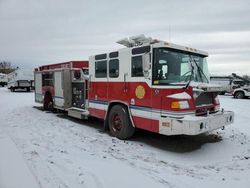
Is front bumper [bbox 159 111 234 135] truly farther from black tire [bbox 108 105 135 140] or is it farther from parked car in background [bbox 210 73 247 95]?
parked car in background [bbox 210 73 247 95]

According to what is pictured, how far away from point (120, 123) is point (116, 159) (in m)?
2.02

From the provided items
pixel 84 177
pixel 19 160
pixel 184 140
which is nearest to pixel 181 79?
pixel 184 140

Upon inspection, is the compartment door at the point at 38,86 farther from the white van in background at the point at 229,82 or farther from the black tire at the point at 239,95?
the white van in background at the point at 229,82

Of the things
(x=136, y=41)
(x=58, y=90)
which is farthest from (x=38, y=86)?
(x=136, y=41)

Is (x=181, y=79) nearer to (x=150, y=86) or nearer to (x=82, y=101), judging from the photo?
(x=150, y=86)

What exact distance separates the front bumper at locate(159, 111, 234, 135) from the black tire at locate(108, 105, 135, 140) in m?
1.22

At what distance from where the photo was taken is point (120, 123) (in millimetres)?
7332

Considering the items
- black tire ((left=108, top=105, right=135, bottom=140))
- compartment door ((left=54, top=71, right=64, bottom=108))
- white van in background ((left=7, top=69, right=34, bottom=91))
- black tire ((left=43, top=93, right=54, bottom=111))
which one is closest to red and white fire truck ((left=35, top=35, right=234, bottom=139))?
black tire ((left=108, top=105, right=135, bottom=140))

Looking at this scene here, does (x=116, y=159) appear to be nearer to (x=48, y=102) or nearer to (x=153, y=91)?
(x=153, y=91)

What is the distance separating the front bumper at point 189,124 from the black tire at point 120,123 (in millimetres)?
1220

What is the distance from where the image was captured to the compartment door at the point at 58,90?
34.1 feet

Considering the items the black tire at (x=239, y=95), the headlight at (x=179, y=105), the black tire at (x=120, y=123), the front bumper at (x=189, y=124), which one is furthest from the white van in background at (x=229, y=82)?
the headlight at (x=179, y=105)

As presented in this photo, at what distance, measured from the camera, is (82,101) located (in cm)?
945

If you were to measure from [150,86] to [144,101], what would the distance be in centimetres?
44
